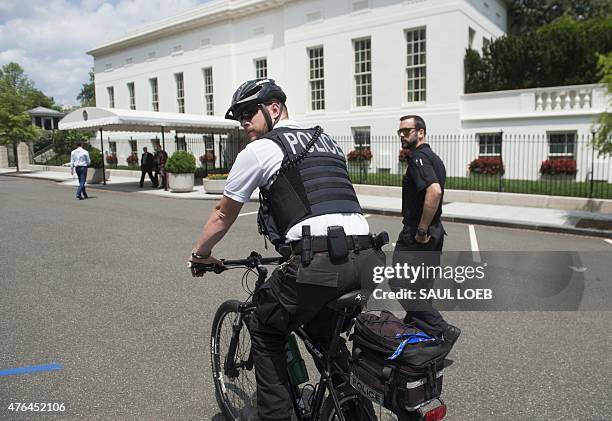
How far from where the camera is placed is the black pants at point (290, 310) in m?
2.21

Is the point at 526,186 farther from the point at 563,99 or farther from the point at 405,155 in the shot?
the point at 405,155

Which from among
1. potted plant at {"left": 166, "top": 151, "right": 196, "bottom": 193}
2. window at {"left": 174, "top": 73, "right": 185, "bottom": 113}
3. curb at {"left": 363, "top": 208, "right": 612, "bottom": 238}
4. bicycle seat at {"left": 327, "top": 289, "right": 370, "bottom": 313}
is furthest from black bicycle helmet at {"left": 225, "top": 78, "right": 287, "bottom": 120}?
window at {"left": 174, "top": 73, "right": 185, "bottom": 113}

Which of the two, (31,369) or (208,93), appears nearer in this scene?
(31,369)

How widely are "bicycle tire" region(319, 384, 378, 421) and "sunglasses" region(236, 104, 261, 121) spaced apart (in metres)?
1.42

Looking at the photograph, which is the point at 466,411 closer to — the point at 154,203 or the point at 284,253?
the point at 284,253

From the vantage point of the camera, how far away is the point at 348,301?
226cm

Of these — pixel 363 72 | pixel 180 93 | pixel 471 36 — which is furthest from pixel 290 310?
pixel 180 93

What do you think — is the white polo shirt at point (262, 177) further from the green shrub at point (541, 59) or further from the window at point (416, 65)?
the window at point (416, 65)

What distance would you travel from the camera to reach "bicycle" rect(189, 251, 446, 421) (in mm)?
2189

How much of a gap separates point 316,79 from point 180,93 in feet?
40.4

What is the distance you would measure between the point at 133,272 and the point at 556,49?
2017 cm

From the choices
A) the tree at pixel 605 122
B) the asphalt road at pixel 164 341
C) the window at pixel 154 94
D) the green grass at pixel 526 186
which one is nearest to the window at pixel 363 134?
the green grass at pixel 526 186

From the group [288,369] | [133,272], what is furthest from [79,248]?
[288,369]

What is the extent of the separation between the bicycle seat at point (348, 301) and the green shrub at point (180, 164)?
17290mm
